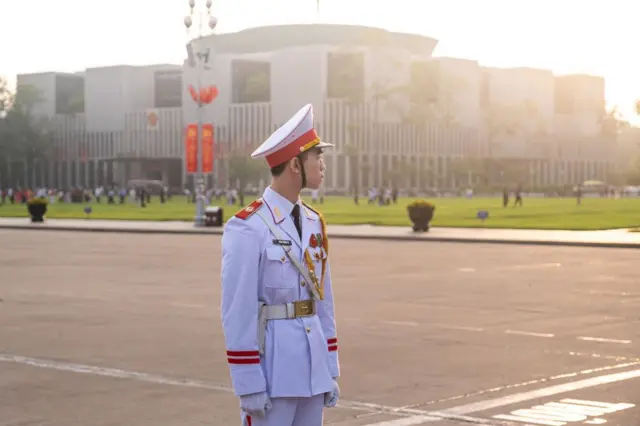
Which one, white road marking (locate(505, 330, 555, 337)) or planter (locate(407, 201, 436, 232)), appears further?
planter (locate(407, 201, 436, 232))

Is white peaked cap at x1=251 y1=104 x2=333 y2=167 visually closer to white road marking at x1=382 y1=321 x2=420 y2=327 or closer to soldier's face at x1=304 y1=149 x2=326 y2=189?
soldier's face at x1=304 y1=149 x2=326 y2=189

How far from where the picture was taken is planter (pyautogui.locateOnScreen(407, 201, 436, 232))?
4216cm

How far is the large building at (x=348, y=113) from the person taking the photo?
465 ft

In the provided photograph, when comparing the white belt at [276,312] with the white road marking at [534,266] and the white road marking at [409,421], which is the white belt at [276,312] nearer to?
the white road marking at [409,421]

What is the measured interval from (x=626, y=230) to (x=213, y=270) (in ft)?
80.7

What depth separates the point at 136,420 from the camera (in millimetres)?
8852

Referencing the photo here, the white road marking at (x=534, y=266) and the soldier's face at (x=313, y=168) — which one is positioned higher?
the soldier's face at (x=313, y=168)

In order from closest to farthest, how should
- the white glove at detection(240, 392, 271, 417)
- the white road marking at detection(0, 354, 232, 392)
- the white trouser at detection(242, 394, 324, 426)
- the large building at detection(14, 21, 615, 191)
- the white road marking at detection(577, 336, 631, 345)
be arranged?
the white glove at detection(240, 392, 271, 417) < the white trouser at detection(242, 394, 324, 426) < the white road marking at detection(0, 354, 232, 392) < the white road marking at detection(577, 336, 631, 345) < the large building at detection(14, 21, 615, 191)

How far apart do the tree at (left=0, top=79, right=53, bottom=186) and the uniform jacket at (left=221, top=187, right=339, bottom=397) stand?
152934 mm

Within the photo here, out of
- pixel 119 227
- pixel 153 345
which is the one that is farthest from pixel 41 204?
pixel 153 345

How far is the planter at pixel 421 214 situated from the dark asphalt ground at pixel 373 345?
53.5 feet

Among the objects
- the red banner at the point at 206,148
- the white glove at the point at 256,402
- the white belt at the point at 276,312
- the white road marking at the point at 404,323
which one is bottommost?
the white road marking at the point at 404,323

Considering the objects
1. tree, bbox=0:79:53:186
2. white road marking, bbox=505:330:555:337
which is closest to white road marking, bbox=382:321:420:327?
white road marking, bbox=505:330:555:337

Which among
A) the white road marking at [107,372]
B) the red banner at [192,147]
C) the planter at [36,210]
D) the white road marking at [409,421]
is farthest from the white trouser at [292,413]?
the planter at [36,210]
